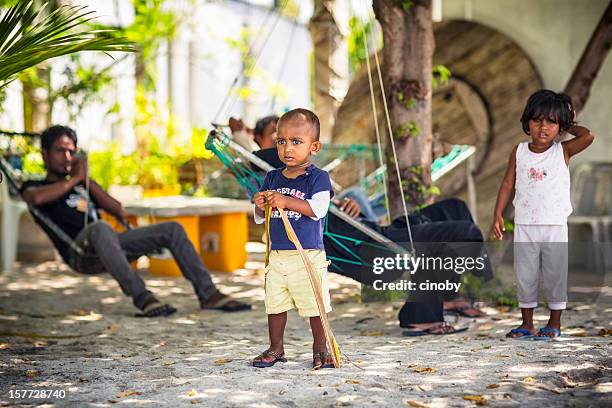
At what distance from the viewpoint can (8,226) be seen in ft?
22.2

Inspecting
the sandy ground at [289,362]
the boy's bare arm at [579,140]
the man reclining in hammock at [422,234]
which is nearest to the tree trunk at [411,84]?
the man reclining in hammock at [422,234]

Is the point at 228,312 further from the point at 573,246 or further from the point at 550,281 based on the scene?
the point at 573,246

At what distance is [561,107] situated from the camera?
3824mm

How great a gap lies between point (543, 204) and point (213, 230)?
3.39 metres

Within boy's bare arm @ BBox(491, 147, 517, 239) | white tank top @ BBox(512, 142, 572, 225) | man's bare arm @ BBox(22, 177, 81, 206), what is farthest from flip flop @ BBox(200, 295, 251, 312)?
white tank top @ BBox(512, 142, 572, 225)

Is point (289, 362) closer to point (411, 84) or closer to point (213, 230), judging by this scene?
point (411, 84)

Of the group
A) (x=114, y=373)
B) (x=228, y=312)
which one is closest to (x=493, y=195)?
(x=228, y=312)

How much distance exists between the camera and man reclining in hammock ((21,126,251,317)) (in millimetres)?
4895

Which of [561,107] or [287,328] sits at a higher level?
[561,107]

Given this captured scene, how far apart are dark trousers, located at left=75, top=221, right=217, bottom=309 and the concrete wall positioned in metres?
3.16

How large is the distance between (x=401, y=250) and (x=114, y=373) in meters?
1.45

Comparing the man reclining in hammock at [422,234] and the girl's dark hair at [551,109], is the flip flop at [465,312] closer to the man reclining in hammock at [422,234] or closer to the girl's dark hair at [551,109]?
the man reclining in hammock at [422,234]

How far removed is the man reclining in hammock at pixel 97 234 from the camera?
16.1 ft

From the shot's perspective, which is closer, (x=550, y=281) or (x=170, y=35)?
(x=550, y=281)
